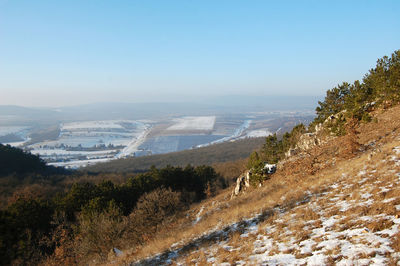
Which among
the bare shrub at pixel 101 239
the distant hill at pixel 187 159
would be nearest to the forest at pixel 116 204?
the bare shrub at pixel 101 239

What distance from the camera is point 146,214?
23938 millimetres

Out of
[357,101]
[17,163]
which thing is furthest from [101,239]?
[17,163]

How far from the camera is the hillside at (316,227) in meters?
6.62

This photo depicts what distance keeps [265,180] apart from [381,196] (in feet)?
50.4

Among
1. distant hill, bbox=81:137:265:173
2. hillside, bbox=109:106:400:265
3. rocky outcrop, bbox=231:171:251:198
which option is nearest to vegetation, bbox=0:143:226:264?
hillside, bbox=109:106:400:265

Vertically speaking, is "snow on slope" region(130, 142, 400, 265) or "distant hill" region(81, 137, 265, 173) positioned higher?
"snow on slope" region(130, 142, 400, 265)

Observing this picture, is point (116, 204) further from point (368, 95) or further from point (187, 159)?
point (187, 159)

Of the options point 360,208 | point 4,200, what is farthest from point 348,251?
point 4,200

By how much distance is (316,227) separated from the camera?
8773 mm

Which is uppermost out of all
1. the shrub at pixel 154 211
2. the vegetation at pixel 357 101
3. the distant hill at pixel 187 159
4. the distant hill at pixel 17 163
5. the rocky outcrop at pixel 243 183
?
the vegetation at pixel 357 101

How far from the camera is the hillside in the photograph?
6.62 meters

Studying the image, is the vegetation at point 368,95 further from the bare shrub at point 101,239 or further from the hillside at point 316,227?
the bare shrub at point 101,239

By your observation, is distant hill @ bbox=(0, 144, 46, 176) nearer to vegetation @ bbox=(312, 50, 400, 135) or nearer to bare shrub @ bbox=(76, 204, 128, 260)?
bare shrub @ bbox=(76, 204, 128, 260)

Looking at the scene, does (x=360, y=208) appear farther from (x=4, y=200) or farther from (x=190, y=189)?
(x=4, y=200)
